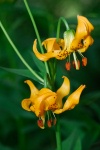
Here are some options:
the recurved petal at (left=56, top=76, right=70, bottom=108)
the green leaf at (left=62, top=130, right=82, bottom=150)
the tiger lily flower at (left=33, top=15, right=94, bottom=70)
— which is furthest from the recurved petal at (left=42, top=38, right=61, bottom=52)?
the green leaf at (left=62, top=130, right=82, bottom=150)

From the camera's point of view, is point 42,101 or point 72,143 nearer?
point 42,101

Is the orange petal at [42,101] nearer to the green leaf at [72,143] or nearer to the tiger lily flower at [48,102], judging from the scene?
the tiger lily flower at [48,102]

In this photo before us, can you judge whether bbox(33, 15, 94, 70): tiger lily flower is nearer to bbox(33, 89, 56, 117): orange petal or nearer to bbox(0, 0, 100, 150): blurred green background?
bbox(33, 89, 56, 117): orange petal

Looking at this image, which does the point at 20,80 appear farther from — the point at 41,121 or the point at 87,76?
the point at 41,121

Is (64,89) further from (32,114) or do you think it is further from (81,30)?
(32,114)

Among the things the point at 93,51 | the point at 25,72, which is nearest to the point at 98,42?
the point at 93,51

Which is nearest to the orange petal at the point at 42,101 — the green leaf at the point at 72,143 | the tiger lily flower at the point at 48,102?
the tiger lily flower at the point at 48,102

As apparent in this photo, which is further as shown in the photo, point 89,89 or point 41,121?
point 89,89

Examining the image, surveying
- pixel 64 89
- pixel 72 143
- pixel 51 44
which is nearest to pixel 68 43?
pixel 51 44
